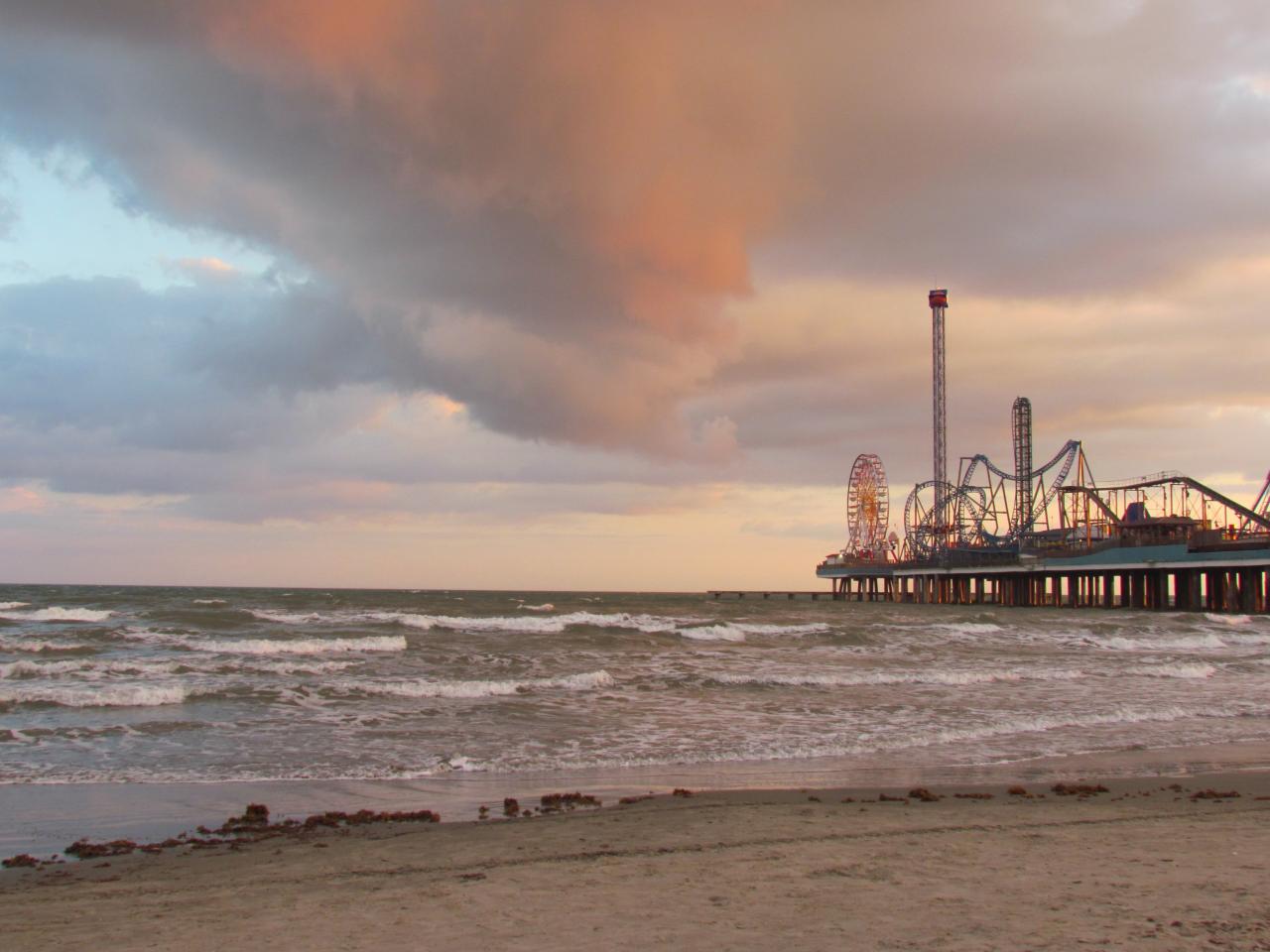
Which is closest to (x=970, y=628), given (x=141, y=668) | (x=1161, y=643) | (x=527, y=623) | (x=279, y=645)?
(x=1161, y=643)

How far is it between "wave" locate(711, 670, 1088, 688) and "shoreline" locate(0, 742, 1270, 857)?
978 cm

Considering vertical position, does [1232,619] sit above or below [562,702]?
above

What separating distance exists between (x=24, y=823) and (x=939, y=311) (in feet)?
389

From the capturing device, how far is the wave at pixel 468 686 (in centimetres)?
2238

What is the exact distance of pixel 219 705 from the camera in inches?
786

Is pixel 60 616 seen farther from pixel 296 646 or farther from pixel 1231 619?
pixel 1231 619

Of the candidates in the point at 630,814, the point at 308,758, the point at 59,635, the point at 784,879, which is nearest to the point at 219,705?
the point at 308,758

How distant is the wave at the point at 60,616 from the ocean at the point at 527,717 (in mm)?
14878

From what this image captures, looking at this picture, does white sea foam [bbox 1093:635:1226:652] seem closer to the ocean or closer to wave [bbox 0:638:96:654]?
the ocean

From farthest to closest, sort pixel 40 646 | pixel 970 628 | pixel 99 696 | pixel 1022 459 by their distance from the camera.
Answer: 1. pixel 1022 459
2. pixel 970 628
3. pixel 40 646
4. pixel 99 696

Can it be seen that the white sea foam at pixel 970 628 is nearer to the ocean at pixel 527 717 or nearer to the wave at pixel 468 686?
the ocean at pixel 527 717

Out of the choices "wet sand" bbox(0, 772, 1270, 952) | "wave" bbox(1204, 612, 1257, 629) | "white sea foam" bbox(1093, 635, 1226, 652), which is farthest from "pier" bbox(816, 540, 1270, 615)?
"wet sand" bbox(0, 772, 1270, 952)

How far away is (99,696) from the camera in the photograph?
20266 mm

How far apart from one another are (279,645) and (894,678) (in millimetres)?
22108
